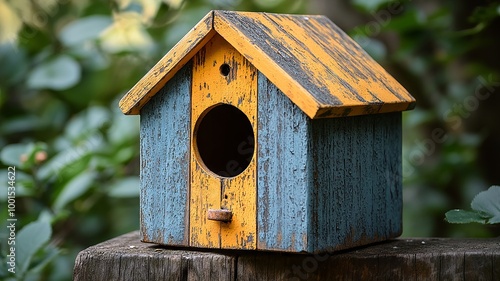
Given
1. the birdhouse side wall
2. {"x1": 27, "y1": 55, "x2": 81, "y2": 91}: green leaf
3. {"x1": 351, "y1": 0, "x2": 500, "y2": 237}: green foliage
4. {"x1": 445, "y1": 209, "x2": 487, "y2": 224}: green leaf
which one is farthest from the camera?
{"x1": 27, "y1": 55, "x2": 81, "y2": 91}: green leaf

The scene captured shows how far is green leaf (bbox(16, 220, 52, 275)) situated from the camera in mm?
2557

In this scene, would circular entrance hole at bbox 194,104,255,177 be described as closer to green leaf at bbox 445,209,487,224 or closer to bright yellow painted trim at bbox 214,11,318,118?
bright yellow painted trim at bbox 214,11,318,118

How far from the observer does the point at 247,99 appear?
2191 millimetres

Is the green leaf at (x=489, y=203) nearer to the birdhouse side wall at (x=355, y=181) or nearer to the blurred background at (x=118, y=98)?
the birdhouse side wall at (x=355, y=181)

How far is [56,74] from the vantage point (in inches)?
146

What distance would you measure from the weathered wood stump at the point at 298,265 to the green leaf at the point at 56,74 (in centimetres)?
150

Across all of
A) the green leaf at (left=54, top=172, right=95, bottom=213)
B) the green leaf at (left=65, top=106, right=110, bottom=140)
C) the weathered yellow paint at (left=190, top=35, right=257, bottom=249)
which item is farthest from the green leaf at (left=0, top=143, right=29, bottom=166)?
the weathered yellow paint at (left=190, top=35, right=257, bottom=249)

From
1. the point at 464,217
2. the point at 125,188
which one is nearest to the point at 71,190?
the point at 125,188

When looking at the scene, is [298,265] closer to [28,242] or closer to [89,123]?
[28,242]

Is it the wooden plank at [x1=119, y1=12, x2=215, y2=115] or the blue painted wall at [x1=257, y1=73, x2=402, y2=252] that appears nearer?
the blue painted wall at [x1=257, y1=73, x2=402, y2=252]

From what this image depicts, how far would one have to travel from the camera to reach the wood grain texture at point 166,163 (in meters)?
2.29

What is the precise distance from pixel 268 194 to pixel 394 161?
0.55 meters

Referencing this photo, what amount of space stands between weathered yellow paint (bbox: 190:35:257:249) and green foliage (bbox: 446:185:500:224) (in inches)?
21.9

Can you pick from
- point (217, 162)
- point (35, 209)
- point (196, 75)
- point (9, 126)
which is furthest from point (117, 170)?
point (196, 75)
